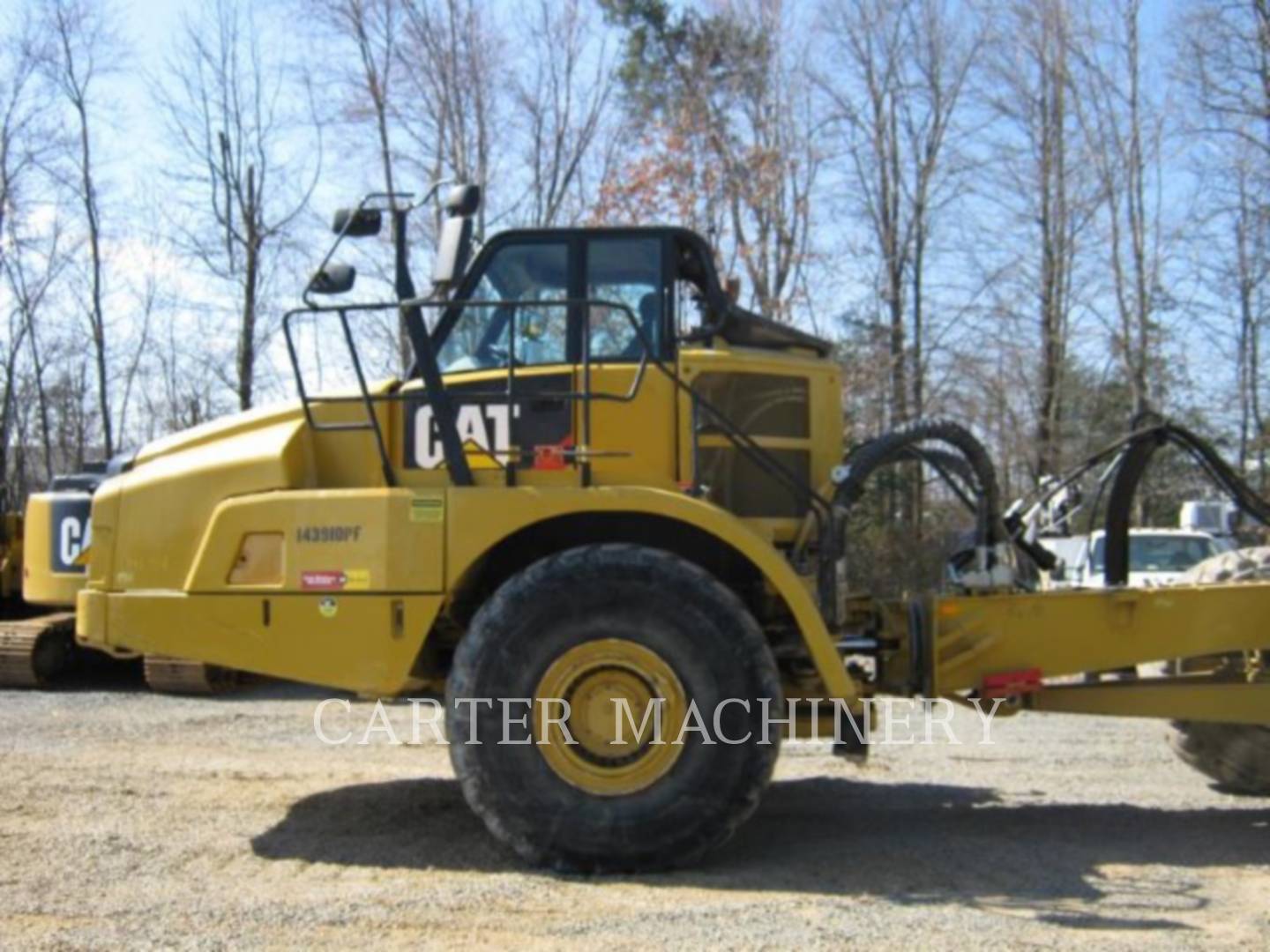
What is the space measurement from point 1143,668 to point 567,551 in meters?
3.72

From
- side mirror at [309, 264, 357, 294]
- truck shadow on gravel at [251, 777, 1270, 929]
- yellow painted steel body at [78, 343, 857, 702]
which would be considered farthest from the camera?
side mirror at [309, 264, 357, 294]

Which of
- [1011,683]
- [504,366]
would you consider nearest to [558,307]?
[504,366]

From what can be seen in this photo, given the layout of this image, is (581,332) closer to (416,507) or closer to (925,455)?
(416,507)

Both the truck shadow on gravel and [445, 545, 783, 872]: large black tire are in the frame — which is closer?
the truck shadow on gravel

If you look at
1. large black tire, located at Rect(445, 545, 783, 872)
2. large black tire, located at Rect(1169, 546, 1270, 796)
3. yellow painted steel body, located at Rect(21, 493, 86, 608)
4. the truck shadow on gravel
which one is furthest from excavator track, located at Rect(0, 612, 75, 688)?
large black tire, located at Rect(1169, 546, 1270, 796)

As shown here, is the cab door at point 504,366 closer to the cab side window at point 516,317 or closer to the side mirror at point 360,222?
the cab side window at point 516,317

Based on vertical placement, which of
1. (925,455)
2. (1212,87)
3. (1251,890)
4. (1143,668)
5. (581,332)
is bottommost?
(1251,890)

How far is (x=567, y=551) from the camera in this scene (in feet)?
18.2

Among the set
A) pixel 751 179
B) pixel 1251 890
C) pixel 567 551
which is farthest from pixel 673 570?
pixel 751 179

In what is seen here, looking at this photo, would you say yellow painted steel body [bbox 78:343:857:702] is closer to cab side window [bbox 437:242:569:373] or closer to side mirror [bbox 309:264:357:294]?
cab side window [bbox 437:242:569:373]

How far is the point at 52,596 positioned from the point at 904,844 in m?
4.35

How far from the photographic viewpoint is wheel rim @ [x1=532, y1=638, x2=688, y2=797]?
5.41m

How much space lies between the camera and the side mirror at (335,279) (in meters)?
5.67

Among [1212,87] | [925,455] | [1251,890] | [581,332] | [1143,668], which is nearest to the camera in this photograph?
[1251,890]
